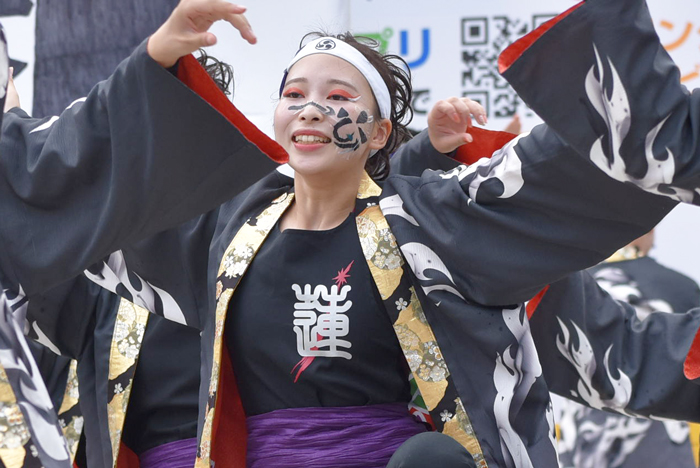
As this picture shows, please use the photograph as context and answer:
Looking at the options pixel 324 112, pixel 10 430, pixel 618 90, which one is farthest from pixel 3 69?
pixel 618 90

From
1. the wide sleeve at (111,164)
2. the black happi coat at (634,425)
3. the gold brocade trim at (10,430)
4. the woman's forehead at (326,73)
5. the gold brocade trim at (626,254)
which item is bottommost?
the black happi coat at (634,425)

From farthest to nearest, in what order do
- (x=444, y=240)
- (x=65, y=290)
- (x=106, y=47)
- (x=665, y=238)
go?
(x=665, y=238), (x=106, y=47), (x=65, y=290), (x=444, y=240)

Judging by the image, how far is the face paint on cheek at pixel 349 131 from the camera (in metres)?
2.03

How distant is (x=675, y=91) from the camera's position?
143 centimetres

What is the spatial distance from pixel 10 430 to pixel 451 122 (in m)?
1.15

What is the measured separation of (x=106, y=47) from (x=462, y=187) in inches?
49.6

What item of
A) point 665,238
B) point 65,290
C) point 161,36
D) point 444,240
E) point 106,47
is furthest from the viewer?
point 665,238

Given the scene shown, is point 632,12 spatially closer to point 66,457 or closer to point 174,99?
point 174,99

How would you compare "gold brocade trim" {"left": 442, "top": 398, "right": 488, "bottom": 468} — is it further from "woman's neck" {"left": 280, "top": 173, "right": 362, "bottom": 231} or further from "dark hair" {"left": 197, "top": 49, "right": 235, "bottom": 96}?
"dark hair" {"left": 197, "top": 49, "right": 235, "bottom": 96}

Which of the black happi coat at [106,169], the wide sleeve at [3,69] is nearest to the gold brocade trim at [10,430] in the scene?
the black happi coat at [106,169]

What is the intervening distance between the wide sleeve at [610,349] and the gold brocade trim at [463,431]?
44cm

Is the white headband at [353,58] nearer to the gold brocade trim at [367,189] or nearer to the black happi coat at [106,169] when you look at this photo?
the gold brocade trim at [367,189]

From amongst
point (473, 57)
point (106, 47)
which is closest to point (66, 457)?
point (106, 47)

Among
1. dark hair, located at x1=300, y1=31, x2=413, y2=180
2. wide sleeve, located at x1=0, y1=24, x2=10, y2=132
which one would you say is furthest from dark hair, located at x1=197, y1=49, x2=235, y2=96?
wide sleeve, located at x1=0, y1=24, x2=10, y2=132
